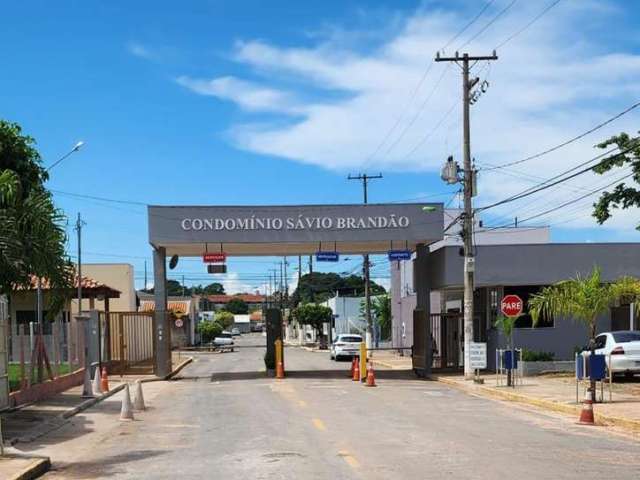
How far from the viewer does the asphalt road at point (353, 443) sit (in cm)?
1034

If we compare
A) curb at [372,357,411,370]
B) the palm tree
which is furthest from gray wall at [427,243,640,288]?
curb at [372,357,411,370]

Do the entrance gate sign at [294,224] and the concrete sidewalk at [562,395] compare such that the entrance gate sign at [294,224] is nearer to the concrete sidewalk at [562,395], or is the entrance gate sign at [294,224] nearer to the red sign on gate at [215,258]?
the red sign on gate at [215,258]

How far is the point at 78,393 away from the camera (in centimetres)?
2370

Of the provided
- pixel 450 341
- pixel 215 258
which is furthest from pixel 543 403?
pixel 215 258

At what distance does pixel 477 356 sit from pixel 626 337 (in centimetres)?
495

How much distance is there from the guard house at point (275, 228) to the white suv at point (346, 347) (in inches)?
585

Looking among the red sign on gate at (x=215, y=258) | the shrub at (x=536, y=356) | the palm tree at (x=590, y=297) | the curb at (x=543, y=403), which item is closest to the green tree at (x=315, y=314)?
the red sign on gate at (x=215, y=258)

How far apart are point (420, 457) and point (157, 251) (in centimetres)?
2306

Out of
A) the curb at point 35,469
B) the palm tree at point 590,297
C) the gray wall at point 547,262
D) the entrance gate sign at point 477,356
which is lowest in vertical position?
the entrance gate sign at point 477,356

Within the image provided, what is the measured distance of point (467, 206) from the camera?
96.8 ft

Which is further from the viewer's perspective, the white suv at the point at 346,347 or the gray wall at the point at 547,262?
the white suv at the point at 346,347

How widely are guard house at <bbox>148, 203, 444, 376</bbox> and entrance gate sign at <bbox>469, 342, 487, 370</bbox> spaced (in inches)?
217

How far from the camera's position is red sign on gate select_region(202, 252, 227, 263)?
33344 mm

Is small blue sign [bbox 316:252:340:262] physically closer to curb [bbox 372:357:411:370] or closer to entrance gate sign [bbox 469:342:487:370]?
curb [bbox 372:357:411:370]
